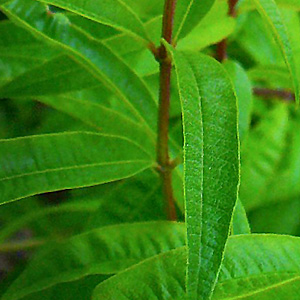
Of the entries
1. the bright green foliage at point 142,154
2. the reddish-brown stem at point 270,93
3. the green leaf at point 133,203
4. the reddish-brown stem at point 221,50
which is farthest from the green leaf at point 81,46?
the reddish-brown stem at point 270,93

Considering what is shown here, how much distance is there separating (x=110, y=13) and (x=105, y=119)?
18 cm

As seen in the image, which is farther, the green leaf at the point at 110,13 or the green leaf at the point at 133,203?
the green leaf at the point at 133,203

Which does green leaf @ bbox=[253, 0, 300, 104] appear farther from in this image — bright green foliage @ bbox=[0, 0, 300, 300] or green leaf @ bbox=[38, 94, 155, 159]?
green leaf @ bbox=[38, 94, 155, 159]

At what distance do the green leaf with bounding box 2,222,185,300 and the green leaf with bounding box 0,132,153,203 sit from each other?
0.05 meters

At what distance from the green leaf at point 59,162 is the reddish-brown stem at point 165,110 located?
0.10 feet

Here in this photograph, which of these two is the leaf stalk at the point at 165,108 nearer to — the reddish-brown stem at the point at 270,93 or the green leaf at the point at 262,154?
the green leaf at the point at 262,154

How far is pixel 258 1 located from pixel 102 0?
113mm

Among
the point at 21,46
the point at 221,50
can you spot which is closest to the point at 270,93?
the point at 221,50

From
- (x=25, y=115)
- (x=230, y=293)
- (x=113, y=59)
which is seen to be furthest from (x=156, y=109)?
(x=25, y=115)

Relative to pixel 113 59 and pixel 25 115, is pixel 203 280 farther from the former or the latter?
pixel 25 115

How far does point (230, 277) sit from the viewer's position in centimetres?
41

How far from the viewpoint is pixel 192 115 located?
37 cm

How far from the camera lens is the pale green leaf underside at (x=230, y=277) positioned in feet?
1.33

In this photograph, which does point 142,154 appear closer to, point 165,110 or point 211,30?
point 165,110
